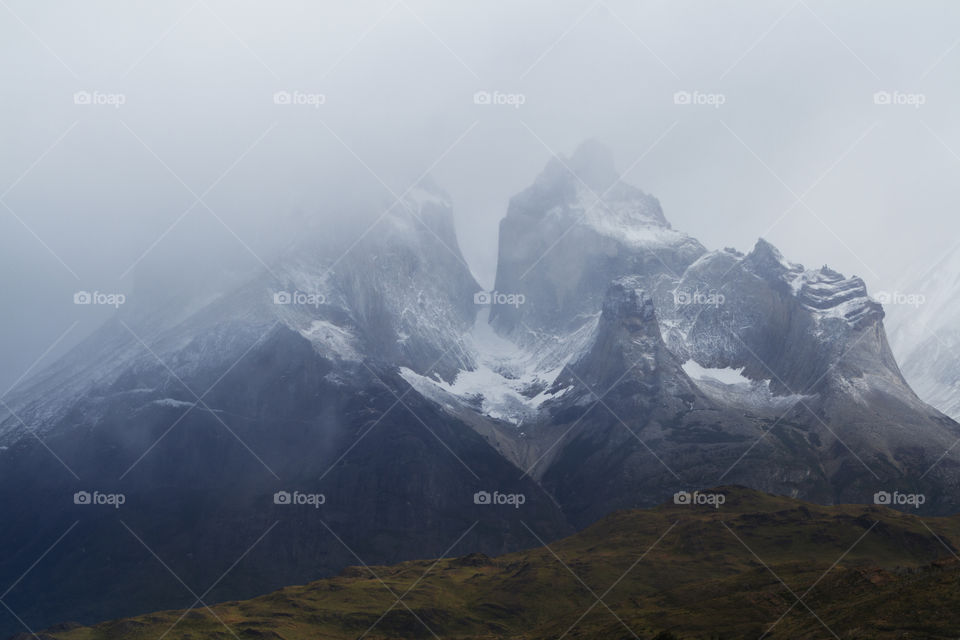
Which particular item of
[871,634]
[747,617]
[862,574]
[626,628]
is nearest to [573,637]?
→ [626,628]

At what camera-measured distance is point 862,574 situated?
183m

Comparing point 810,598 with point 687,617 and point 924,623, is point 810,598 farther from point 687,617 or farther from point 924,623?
point 924,623

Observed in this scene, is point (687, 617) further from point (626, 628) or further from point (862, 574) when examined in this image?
point (862, 574)

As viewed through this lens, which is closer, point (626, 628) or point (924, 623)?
point (924, 623)

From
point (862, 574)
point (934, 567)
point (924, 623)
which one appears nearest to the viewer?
point (924, 623)

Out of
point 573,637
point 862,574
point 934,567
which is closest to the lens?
point 934,567

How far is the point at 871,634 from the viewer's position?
13875 cm

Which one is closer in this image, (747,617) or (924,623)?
(924,623)

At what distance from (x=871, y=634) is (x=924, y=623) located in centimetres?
642

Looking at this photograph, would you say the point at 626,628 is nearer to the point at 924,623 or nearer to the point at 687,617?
the point at 687,617

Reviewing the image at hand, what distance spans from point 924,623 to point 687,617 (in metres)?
58.3

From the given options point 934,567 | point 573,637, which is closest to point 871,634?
point 934,567

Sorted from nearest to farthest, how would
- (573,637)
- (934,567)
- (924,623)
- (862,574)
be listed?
1. (924,623)
2. (934,567)
3. (862,574)
4. (573,637)

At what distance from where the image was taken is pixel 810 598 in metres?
181
